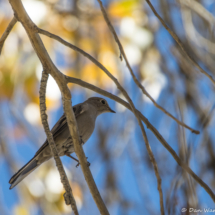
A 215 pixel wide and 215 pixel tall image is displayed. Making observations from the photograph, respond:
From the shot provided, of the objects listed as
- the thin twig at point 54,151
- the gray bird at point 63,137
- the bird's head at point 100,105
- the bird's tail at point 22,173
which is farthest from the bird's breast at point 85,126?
the thin twig at point 54,151

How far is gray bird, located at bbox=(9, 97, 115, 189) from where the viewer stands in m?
4.86

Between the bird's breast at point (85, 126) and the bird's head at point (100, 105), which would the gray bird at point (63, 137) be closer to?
the bird's breast at point (85, 126)

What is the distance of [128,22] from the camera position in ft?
25.5

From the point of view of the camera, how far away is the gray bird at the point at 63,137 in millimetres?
4865

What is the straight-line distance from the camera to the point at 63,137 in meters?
5.61

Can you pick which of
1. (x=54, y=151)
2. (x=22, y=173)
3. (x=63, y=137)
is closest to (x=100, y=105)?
(x=63, y=137)

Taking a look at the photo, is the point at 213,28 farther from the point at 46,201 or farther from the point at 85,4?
the point at 46,201

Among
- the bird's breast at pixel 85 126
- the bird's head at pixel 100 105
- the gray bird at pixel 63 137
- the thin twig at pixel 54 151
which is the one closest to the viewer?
the thin twig at pixel 54 151

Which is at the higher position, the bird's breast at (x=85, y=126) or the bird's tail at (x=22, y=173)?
the bird's breast at (x=85, y=126)

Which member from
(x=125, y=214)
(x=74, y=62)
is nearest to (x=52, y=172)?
(x=125, y=214)

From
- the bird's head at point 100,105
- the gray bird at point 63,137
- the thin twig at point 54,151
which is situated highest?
the bird's head at point 100,105

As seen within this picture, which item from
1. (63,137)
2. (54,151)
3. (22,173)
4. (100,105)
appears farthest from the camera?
(100,105)

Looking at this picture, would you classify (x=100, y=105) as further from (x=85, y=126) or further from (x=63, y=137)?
(x=63, y=137)

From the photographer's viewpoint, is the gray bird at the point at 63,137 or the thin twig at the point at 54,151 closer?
the thin twig at the point at 54,151
